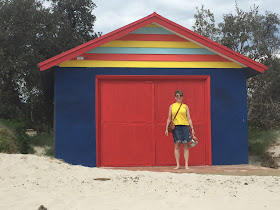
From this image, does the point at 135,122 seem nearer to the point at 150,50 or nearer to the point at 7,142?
the point at 150,50

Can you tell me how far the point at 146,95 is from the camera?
9.05 m

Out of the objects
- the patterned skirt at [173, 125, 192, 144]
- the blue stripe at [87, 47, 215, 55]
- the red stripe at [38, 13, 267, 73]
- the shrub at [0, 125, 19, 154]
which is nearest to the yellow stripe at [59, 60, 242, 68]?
the blue stripe at [87, 47, 215, 55]

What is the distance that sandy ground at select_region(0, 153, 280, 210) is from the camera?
4734 millimetres

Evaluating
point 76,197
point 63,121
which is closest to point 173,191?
point 76,197

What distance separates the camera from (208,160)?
30.0 feet

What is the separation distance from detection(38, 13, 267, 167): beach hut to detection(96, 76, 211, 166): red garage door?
0.9 inches

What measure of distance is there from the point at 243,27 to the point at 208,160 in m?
10.8

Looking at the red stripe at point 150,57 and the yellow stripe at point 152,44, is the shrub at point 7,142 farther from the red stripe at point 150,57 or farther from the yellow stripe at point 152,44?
the yellow stripe at point 152,44

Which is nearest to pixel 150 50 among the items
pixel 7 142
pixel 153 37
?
pixel 153 37

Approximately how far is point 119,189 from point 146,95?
3.80 metres

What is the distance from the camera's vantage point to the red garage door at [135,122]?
29.4ft

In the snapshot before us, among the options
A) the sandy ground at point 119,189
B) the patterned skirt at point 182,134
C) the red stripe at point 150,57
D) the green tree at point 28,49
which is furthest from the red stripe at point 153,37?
the green tree at point 28,49

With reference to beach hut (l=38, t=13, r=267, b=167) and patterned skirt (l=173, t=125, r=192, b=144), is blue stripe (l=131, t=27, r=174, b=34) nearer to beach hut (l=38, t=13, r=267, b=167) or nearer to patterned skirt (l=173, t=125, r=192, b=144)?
beach hut (l=38, t=13, r=267, b=167)

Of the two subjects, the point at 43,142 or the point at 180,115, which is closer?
the point at 180,115
